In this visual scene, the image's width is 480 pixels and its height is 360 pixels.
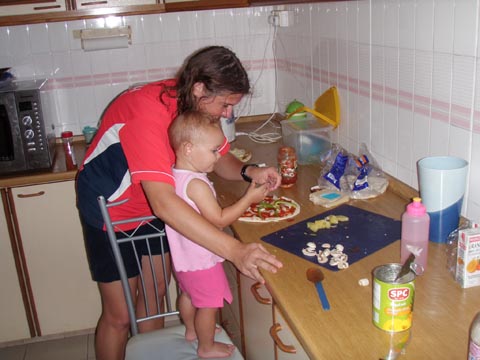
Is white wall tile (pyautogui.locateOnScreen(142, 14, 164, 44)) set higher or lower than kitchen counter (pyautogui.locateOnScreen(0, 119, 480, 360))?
higher

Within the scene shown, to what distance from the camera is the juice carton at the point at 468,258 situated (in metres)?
1.20

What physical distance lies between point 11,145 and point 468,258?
1951 millimetres

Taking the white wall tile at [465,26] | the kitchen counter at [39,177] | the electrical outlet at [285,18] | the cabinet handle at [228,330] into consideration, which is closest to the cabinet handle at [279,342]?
the cabinet handle at [228,330]

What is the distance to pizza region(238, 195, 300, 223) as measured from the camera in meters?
1.70

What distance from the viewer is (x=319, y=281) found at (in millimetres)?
1299

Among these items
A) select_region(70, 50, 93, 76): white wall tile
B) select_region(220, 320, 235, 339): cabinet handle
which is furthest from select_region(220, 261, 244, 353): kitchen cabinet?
select_region(70, 50, 93, 76): white wall tile

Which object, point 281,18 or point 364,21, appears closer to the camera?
point 364,21

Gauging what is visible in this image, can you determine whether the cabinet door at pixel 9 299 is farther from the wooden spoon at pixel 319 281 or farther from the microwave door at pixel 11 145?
the wooden spoon at pixel 319 281

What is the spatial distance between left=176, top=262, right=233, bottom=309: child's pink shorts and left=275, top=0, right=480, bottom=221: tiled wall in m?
0.69

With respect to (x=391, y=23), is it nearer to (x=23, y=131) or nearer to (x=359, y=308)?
(x=359, y=308)

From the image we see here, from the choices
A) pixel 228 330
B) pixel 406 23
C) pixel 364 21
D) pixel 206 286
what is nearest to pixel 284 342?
pixel 206 286

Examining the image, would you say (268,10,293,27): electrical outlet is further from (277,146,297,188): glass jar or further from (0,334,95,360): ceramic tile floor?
(0,334,95,360): ceramic tile floor

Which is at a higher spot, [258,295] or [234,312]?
[258,295]

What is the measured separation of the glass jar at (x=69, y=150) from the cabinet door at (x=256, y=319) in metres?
1.15
